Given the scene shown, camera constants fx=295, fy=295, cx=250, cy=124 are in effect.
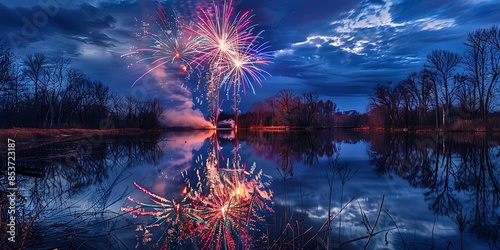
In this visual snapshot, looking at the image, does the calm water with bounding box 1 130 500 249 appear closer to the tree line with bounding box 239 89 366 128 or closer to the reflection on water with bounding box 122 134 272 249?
the reflection on water with bounding box 122 134 272 249

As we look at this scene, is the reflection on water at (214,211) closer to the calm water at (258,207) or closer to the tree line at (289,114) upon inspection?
the calm water at (258,207)

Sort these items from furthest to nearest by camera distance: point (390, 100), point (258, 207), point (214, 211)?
point (390, 100) < point (258, 207) < point (214, 211)

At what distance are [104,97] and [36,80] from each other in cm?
2517

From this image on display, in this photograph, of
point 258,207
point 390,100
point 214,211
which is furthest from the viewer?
point 390,100

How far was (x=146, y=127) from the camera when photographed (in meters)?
79.0

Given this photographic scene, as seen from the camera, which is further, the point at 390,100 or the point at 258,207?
the point at 390,100

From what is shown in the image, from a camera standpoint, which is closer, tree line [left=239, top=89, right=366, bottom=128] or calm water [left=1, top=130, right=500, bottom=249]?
calm water [left=1, top=130, right=500, bottom=249]

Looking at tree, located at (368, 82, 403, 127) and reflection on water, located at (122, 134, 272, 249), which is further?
tree, located at (368, 82, 403, 127)

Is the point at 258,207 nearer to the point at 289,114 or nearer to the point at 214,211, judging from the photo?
the point at 214,211

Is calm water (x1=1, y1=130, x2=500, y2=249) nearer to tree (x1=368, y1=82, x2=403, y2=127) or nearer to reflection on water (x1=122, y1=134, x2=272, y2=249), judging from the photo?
reflection on water (x1=122, y1=134, x2=272, y2=249)

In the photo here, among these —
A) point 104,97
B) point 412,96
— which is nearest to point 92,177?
point 412,96

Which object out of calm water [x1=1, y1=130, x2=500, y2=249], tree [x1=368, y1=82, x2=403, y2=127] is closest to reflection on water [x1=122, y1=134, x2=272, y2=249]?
calm water [x1=1, y1=130, x2=500, y2=249]

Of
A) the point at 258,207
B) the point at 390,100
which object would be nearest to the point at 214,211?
the point at 258,207

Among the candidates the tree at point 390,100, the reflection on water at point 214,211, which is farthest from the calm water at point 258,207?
the tree at point 390,100
